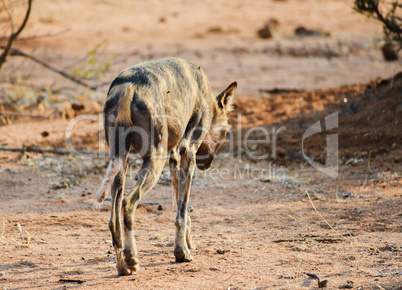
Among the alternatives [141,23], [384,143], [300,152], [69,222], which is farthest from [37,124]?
[141,23]

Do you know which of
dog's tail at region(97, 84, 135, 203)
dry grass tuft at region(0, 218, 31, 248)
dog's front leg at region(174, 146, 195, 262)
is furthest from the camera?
dry grass tuft at region(0, 218, 31, 248)

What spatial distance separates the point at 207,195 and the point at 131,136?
8.86 ft

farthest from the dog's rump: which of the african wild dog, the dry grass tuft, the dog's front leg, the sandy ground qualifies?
the dry grass tuft

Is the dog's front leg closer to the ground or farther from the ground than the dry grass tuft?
farther from the ground

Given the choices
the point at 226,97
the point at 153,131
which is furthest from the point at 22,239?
the point at 226,97

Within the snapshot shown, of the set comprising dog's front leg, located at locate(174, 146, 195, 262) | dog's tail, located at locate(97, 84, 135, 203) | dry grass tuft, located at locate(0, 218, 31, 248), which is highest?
dog's tail, located at locate(97, 84, 135, 203)

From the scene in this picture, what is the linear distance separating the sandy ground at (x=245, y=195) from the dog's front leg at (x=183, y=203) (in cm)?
12

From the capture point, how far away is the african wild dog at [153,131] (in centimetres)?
423

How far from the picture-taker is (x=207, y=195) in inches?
269

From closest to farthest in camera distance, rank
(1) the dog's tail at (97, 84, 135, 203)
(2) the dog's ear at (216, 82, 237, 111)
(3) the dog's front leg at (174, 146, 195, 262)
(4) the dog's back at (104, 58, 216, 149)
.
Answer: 1. (1) the dog's tail at (97, 84, 135, 203)
2. (4) the dog's back at (104, 58, 216, 149)
3. (3) the dog's front leg at (174, 146, 195, 262)
4. (2) the dog's ear at (216, 82, 237, 111)

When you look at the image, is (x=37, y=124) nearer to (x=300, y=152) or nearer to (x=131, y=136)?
(x=300, y=152)

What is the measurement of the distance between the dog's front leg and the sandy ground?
0.12 meters

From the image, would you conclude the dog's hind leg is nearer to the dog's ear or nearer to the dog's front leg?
the dog's front leg

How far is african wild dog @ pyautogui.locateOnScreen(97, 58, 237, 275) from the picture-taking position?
13.9ft
